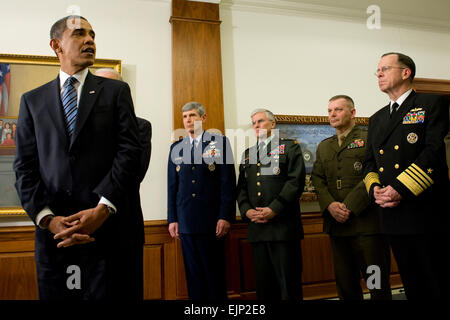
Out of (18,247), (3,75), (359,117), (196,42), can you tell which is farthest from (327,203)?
(3,75)

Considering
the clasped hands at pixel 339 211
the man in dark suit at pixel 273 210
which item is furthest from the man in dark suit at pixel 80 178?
the clasped hands at pixel 339 211

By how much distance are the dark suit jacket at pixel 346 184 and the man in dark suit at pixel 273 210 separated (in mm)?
226

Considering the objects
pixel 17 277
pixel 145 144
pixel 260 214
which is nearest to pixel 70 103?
pixel 145 144

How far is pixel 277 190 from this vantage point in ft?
8.80

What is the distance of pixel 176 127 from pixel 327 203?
5.36 ft

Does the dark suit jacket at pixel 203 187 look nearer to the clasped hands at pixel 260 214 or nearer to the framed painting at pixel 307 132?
the clasped hands at pixel 260 214

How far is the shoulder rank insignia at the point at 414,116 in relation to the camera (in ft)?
6.58

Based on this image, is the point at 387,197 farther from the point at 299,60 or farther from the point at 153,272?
the point at 299,60

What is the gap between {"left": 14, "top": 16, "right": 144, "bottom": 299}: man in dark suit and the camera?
1.30 meters

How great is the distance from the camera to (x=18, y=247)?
2.97 m

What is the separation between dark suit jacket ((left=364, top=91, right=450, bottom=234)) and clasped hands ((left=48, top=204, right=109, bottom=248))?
1556 mm

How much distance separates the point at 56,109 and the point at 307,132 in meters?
2.93
